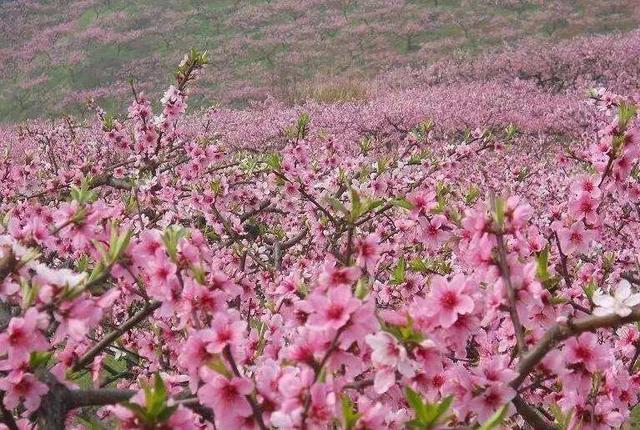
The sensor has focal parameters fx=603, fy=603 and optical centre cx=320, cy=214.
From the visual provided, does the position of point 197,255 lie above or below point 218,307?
above

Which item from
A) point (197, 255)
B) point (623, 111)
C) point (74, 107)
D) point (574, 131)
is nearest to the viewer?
point (197, 255)

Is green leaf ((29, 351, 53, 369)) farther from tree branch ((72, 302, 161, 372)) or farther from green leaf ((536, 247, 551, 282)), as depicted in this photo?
green leaf ((536, 247, 551, 282))

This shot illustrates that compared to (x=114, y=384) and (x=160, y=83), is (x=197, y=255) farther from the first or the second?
(x=160, y=83)

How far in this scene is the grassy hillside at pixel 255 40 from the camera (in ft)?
95.0

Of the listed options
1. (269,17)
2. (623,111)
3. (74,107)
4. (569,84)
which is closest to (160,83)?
(74,107)

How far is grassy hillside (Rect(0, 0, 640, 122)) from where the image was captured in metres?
29.0

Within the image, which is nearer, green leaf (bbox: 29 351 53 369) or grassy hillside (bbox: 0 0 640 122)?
green leaf (bbox: 29 351 53 369)

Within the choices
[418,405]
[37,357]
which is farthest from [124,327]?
[418,405]

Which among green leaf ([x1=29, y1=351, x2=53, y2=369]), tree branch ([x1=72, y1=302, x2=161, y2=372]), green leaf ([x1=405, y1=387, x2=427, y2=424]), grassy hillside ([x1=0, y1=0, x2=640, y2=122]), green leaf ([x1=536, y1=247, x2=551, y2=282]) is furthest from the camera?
grassy hillside ([x1=0, y1=0, x2=640, y2=122])

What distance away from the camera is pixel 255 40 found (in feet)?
113

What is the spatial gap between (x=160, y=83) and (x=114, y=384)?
26677 millimetres

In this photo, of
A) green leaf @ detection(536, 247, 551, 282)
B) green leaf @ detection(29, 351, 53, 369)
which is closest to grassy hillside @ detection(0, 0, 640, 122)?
green leaf @ detection(536, 247, 551, 282)

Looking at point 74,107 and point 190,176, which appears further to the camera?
point 74,107

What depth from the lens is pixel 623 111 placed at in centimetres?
267
